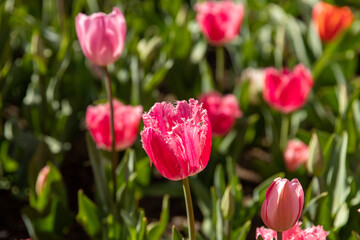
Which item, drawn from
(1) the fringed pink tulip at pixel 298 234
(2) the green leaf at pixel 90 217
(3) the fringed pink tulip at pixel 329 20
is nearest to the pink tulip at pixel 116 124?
(2) the green leaf at pixel 90 217

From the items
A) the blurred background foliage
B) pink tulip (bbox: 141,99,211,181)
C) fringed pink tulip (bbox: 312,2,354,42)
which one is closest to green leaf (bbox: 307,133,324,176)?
the blurred background foliage

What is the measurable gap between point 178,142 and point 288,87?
802 millimetres

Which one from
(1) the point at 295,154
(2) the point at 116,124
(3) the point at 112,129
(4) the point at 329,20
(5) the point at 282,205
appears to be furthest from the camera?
(4) the point at 329,20

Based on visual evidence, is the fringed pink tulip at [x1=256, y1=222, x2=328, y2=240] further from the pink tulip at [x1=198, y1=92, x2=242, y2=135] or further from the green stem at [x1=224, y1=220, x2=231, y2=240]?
the pink tulip at [x1=198, y1=92, x2=242, y2=135]

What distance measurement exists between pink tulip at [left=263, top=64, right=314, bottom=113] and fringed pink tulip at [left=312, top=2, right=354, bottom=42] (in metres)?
0.49

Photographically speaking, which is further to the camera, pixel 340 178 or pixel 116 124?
pixel 116 124

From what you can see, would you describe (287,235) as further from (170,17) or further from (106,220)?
(170,17)

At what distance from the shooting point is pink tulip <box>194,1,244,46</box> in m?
1.86

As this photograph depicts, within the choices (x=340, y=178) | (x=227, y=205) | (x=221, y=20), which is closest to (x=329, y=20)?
(x=221, y=20)

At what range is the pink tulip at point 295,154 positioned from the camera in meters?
1.57

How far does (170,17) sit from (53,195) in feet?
3.82

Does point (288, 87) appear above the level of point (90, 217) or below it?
above

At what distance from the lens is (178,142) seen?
33.2 inches

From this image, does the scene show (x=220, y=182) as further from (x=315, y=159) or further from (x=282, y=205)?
(x=282, y=205)
